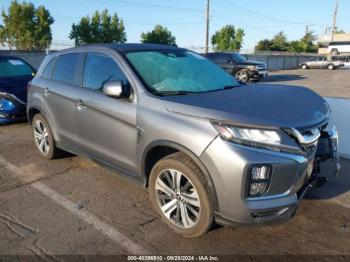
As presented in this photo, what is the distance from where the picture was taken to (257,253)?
301 cm

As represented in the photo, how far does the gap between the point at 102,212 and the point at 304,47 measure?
82327mm

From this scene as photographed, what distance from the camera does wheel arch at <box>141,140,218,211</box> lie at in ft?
9.60

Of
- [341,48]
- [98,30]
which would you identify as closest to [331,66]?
[341,48]

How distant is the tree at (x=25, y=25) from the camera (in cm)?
5181

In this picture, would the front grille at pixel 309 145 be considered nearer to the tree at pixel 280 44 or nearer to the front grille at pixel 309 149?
the front grille at pixel 309 149

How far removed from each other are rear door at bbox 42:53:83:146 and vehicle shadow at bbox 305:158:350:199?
10.1 feet

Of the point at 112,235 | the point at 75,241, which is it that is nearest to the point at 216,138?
the point at 112,235

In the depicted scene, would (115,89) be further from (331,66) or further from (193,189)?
(331,66)

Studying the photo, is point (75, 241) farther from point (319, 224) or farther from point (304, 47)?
point (304, 47)

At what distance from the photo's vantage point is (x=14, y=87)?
25.2 feet

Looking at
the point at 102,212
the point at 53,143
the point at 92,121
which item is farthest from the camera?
the point at 53,143

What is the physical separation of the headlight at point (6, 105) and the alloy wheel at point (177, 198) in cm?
540

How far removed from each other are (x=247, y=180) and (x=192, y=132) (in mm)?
611

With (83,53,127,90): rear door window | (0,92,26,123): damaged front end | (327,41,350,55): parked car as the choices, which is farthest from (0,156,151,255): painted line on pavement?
(327,41,350,55): parked car
